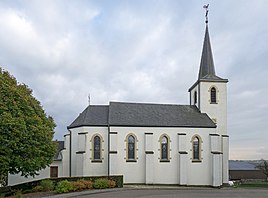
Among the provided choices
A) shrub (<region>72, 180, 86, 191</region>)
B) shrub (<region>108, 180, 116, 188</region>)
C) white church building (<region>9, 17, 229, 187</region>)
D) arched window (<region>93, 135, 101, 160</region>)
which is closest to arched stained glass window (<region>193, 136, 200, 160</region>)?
white church building (<region>9, 17, 229, 187</region>)

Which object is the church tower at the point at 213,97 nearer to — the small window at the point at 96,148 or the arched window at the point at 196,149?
the arched window at the point at 196,149

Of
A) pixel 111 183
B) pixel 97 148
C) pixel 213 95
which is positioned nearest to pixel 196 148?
pixel 213 95

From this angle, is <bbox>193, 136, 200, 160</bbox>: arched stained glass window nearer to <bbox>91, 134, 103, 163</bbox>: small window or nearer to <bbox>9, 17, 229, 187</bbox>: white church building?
<bbox>9, 17, 229, 187</bbox>: white church building

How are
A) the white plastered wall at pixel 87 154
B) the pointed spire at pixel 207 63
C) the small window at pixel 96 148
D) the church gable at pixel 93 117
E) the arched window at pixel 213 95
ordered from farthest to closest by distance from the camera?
the pointed spire at pixel 207 63, the arched window at pixel 213 95, the church gable at pixel 93 117, the small window at pixel 96 148, the white plastered wall at pixel 87 154

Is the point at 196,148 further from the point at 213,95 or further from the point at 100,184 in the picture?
the point at 100,184

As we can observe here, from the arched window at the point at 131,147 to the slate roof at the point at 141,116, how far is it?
57.9 inches

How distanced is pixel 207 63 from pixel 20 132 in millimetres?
26019

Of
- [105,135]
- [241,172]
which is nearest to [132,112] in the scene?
[105,135]

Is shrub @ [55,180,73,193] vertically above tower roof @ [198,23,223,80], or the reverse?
tower roof @ [198,23,223,80]

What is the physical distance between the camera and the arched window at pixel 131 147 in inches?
1485

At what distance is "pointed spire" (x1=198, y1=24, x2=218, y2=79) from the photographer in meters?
42.8

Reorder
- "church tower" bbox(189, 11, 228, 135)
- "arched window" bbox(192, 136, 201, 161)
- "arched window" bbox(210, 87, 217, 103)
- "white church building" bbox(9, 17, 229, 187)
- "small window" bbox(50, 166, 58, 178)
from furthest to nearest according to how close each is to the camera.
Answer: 1. "arched window" bbox(210, 87, 217, 103)
2. "church tower" bbox(189, 11, 228, 135)
3. "small window" bbox(50, 166, 58, 178)
4. "arched window" bbox(192, 136, 201, 161)
5. "white church building" bbox(9, 17, 229, 187)

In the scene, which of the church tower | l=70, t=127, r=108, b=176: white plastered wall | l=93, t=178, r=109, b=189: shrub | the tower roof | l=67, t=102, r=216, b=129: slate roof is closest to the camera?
l=93, t=178, r=109, b=189: shrub

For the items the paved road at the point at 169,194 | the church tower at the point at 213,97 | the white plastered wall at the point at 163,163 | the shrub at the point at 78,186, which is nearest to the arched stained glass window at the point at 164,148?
the white plastered wall at the point at 163,163
